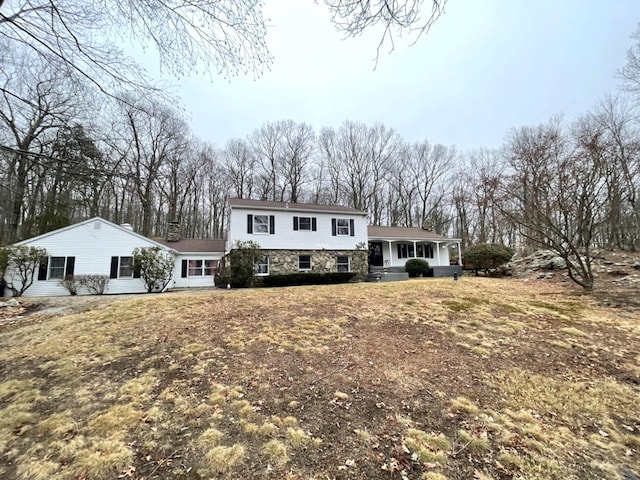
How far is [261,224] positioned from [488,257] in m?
14.4

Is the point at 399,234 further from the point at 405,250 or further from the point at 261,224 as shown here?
the point at 261,224

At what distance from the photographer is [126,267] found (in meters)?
14.7

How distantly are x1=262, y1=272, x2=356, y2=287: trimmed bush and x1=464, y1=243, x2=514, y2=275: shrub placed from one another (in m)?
8.44

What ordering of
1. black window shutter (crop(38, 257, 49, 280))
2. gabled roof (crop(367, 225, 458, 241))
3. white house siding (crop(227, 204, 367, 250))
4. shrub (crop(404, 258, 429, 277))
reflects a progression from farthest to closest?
gabled roof (crop(367, 225, 458, 241)) < shrub (crop(404, 258, 429, 277)) < white house siding (crop(227, 204, 367, 250)) < black window shutter (crop(38, 257, 49, 280))

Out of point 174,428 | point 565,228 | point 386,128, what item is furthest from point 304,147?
point 174,428

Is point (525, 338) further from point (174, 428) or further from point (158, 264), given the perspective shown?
point (158, 264)

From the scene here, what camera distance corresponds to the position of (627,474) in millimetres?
2564

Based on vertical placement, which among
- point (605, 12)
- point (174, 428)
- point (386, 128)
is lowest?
point (174, 428)

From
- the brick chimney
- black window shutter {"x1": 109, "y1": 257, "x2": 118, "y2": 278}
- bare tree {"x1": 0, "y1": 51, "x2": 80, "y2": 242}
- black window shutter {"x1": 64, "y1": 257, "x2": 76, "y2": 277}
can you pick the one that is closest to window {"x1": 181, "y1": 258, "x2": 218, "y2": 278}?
the brick chimney

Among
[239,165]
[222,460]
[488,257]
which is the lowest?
[222,460]

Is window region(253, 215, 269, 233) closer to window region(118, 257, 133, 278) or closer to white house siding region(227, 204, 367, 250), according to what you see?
white house siding region(227, 204, 367, 250)

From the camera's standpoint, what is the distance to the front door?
21.4 meters

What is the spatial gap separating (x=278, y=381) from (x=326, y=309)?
3908 mm

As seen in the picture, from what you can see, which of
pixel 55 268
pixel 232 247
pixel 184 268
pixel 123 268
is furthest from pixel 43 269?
pixel 232 247
